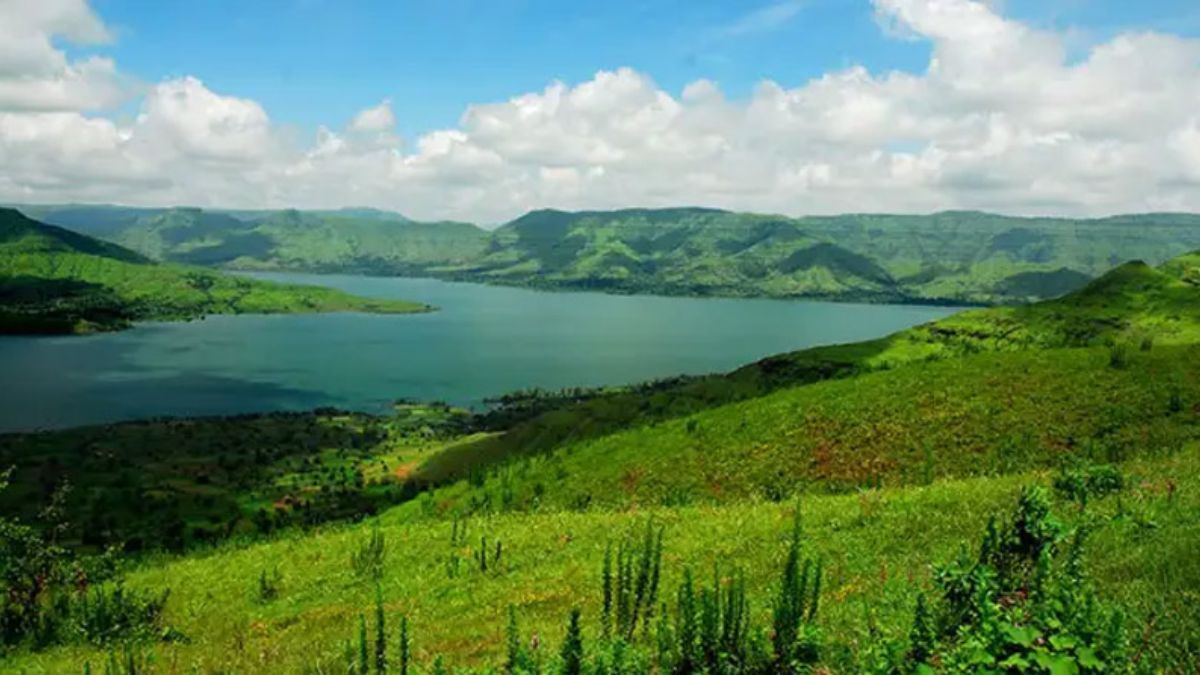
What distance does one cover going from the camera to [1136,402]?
1463 inches

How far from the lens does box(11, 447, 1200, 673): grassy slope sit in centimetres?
1355

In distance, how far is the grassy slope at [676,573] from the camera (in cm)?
1355

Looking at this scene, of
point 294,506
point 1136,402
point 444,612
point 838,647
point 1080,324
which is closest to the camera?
point 838,647

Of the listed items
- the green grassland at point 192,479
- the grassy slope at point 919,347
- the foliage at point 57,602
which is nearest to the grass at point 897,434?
the foliage at point 57,602

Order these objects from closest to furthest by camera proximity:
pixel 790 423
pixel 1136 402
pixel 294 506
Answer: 1. pixel 1136 402
2. pixel 790 423
3. pixel 294 506

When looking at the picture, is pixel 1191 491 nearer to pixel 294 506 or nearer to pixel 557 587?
pixel 557 587

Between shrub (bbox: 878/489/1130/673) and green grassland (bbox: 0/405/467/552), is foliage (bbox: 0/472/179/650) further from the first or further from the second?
green grassland (bbox: 0/405/467/552)

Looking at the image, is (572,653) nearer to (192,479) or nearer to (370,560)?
(370,560)

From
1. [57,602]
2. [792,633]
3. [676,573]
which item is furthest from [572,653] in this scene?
[57,602]

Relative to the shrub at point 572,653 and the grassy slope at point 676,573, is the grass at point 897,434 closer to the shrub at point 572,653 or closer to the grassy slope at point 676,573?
the grassy slope at point 676,573

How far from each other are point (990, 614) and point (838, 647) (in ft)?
12.3

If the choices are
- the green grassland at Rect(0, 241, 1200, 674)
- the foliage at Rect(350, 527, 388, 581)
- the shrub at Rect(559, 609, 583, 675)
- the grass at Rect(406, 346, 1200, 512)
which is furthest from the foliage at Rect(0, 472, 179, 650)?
the grass at Rect(406, 346, 1200, 512)

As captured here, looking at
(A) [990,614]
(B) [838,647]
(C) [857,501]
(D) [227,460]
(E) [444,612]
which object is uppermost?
(A) [990,614]

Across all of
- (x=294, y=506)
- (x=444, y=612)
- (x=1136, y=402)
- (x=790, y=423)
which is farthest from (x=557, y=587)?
(x=294, y=506)
